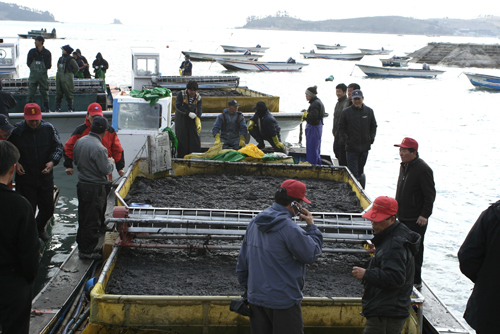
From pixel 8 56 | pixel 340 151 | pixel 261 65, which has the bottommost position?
pixel 340 151

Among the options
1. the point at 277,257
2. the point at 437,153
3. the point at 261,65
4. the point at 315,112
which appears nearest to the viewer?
the point at 277,257

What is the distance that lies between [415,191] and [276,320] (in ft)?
8.89

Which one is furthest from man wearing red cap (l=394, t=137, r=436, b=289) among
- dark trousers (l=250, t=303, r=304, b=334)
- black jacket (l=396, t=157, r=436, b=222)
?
dark trousers (l=250, t=303, r=304, b=334)

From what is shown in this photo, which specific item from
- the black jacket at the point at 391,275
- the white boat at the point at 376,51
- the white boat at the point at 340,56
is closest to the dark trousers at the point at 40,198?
the black jacket at the point at 391,275

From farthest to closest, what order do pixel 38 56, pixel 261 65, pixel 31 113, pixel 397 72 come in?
pixel 261 65 < pixel 397 72 < pixel 38 56 < pixel 31 113

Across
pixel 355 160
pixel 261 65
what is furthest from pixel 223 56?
pixel 355 160

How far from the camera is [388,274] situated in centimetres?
306

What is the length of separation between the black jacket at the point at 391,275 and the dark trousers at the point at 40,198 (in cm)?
446

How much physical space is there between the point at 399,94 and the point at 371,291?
3444 cm

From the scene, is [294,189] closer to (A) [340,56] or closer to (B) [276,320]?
(B) [276,320]

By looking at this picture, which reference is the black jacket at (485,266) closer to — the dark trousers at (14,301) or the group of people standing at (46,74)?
the dark trousers at (14,301)

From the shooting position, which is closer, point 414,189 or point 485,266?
point 485,266

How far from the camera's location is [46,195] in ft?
20.0

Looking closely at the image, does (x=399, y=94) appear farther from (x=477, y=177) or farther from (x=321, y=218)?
(x=321, y=218)
